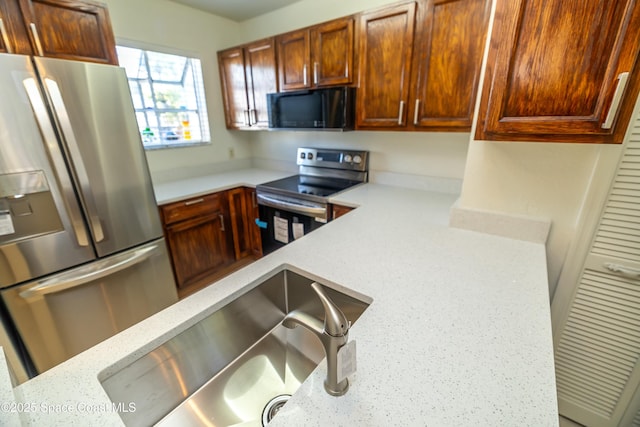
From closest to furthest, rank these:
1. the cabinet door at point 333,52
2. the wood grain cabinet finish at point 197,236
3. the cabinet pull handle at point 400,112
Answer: the cabinet pull handle at point 400,112 < the cabinet door at point 333,52 < the wood grain cabinet finish at point 197,236

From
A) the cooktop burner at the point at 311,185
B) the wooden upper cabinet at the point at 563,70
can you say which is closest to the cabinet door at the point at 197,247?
the cooktop burner at the point at 311,185

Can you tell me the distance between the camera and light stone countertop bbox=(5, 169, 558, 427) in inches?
19.9

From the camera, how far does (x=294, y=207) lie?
7.00ft

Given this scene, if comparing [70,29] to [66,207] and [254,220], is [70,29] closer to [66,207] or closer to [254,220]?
[66,207]

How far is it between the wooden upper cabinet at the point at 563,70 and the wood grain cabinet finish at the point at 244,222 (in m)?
2.05

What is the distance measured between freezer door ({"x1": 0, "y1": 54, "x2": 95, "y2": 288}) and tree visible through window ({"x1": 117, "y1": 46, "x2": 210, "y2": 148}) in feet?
3.47

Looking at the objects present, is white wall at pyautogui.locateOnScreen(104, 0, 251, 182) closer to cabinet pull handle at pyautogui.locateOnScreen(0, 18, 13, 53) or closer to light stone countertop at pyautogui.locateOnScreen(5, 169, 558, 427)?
cabinet pull handle at pyautogui.locateOnScreen(0, 18, 13, 53)

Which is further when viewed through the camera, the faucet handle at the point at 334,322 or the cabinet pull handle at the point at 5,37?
the cabinet pull handle at the point at 5,37

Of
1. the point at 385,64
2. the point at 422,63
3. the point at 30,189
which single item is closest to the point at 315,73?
the point at 385,64

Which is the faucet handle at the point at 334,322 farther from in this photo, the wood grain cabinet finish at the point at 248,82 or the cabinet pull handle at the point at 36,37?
the wood grain cabinet finish at the point at 248,82

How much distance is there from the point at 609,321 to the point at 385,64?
182 cm

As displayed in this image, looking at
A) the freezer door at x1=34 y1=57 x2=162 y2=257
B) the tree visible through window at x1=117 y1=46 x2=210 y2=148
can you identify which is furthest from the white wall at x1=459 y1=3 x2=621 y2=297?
the tree visible through window at x1=117 y1=46 x2=210 y2=148

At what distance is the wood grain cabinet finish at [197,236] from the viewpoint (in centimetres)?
211

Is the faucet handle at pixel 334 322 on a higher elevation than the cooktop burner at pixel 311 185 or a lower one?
higher
